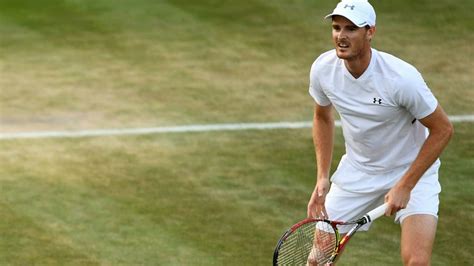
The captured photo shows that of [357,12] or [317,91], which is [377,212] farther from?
[357,12]

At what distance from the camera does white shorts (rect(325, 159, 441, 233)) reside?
365 inches

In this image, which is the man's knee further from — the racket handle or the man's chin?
the man's chin

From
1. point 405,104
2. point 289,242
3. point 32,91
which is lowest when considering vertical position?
point 32,91

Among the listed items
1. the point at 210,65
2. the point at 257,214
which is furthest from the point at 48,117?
the point at 257,214

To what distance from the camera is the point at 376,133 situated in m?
9.34

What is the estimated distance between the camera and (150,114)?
572 inches

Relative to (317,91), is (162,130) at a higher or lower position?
lower

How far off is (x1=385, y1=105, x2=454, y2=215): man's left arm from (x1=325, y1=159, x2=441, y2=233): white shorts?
289 mm

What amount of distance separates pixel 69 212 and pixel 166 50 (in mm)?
4715

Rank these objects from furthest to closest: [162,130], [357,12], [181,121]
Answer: [181,121] → [162,130] → [357,12]

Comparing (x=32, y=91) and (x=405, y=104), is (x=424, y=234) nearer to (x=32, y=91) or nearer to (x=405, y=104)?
(x=405, y=104)

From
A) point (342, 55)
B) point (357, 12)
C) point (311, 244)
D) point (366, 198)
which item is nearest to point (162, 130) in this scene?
point (366, 198)

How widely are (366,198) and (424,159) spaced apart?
0.74m

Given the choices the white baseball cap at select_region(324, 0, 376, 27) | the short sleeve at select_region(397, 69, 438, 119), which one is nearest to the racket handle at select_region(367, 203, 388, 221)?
the short sleeve at select_region(397, 69, 438, 119)
